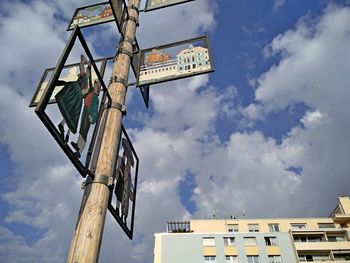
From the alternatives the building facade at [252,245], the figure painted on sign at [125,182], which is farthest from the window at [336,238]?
the figure painted on sign at [125,182]

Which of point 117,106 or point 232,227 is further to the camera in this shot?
point 232,227

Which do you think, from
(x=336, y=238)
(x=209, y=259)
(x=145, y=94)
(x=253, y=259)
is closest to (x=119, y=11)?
(x=145, y=94)

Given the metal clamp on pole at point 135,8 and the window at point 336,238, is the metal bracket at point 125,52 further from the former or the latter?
the window at point 336,238

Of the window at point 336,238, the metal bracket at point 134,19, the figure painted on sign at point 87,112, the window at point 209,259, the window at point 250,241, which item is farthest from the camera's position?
the window at point 336,238

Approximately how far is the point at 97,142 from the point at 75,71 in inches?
41.1

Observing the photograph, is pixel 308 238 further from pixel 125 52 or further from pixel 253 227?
pixel 125 52

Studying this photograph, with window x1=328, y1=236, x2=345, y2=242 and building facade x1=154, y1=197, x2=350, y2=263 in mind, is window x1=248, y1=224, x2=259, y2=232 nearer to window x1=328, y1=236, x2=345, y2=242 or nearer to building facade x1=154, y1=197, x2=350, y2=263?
building facade x1=154, y1=197, x2=350, y2=263

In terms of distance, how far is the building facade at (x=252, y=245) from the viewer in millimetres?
39438

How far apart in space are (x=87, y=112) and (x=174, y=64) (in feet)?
6.60

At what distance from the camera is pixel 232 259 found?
39.7 m

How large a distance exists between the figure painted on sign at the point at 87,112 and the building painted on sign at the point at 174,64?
1224 mm

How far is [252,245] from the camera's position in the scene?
4069 cm

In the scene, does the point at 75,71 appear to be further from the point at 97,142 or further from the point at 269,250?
the point at 269,250

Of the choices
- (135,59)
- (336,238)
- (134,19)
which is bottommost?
(135,59)
